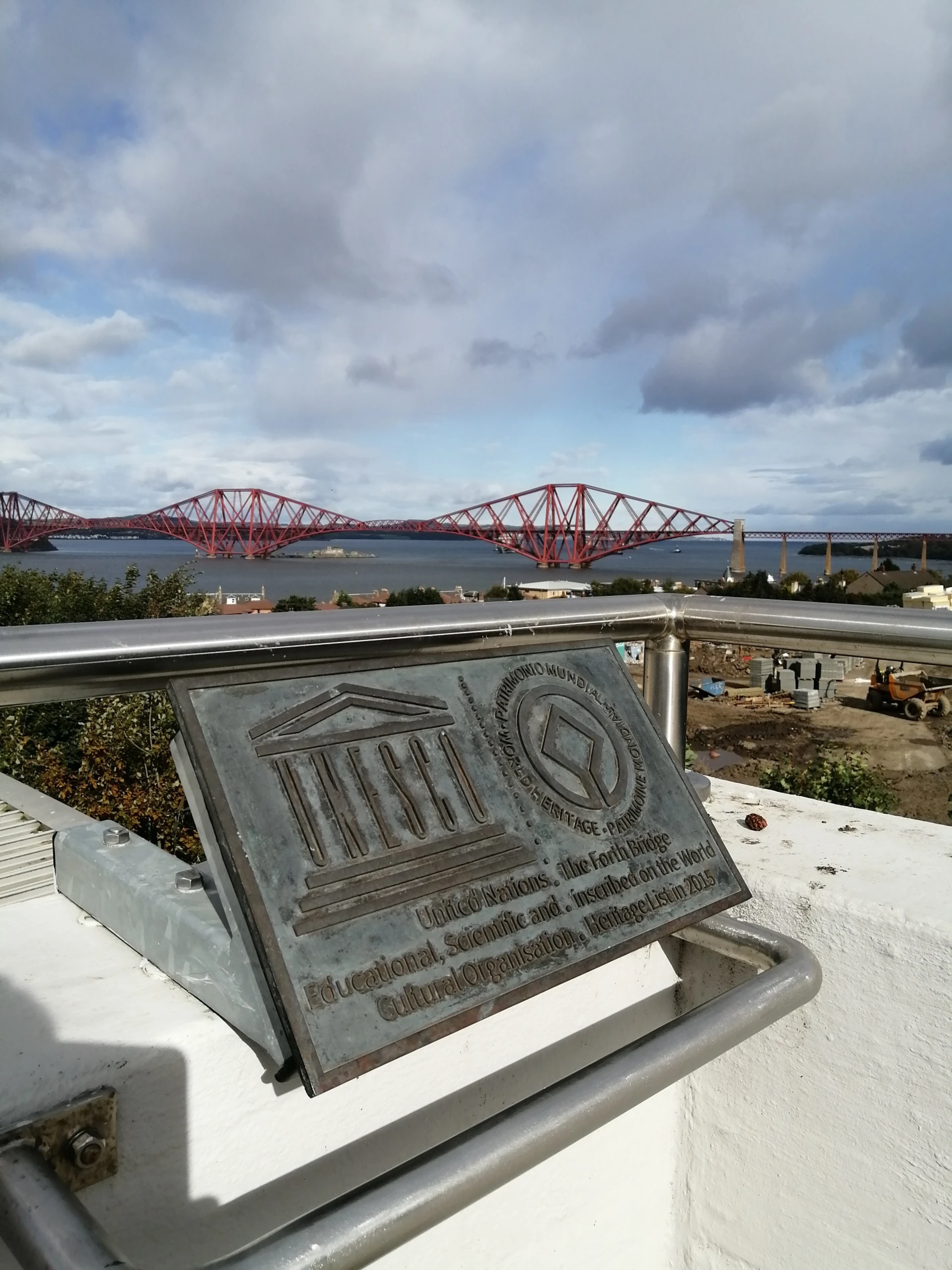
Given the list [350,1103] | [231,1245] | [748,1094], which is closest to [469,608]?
[350,1103]

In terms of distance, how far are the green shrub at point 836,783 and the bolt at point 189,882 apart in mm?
5468

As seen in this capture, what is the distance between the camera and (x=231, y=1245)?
965mm

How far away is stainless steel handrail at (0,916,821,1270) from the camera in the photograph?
65 cm

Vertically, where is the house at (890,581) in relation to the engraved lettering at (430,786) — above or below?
below

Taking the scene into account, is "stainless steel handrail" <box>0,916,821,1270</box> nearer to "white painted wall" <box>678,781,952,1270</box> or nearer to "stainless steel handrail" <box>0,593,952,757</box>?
"white painted wall" <box>678,781,952,1270</box>

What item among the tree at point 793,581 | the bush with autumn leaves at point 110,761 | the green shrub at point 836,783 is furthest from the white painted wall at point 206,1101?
the tree at point 793,581

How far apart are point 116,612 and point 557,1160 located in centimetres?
675

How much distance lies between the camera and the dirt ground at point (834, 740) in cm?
1530

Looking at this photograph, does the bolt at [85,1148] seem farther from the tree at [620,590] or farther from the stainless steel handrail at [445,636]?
the tree at [620,590]

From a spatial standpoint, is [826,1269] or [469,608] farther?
[826,1269]

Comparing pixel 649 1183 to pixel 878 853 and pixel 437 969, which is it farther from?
pixel 437 969

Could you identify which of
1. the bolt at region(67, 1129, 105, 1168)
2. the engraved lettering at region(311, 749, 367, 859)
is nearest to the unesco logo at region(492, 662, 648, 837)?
the engraved lettering at region(311, 749, 367, 859)

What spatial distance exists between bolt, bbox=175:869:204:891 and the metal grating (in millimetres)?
A: 307

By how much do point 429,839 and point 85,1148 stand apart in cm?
45
